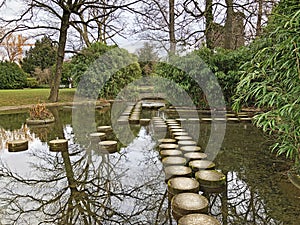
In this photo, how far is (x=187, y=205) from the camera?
2.00 metres

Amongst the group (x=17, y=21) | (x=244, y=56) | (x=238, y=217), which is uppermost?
(x=17, y=21)

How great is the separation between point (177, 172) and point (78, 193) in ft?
3.42

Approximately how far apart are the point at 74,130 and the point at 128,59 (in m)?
8.59

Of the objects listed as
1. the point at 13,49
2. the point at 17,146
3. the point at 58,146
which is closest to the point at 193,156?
the point at 58,146

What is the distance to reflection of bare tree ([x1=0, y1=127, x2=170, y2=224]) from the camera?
2.05 m

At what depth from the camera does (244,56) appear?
7.60 meters

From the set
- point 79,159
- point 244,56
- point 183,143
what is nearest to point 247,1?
point 244,56

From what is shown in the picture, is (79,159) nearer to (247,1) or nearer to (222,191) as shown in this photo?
(222,191)

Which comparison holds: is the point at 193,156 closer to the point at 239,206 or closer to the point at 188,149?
the point at 188,149

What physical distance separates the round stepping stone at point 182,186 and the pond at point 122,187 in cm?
11

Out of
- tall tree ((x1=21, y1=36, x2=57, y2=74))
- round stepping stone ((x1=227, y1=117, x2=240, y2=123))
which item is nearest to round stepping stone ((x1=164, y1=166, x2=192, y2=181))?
round stepping stone ((x1=227, y1=117, x2=240, y2=123))

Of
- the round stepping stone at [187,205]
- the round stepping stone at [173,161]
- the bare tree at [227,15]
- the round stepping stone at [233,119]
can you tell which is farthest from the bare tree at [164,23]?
the round stepping stone at [187,205]

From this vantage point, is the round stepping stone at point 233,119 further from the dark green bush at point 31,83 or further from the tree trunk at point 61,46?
the dark green bush at point 31,83

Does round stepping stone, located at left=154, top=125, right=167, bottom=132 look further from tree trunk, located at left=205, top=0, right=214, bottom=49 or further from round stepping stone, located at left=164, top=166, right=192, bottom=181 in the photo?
tree trunk, located at left=205, top=0, right=214, bottom=49
